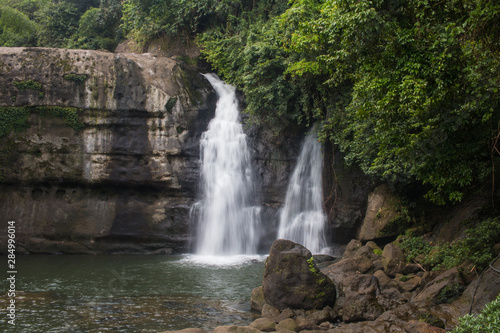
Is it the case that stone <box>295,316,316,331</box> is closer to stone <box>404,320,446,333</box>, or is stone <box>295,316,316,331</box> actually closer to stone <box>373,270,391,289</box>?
stone <box>404,320,446,333</box>

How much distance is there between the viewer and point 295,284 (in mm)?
10266

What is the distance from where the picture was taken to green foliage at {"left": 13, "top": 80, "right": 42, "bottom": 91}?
17969 millimetres

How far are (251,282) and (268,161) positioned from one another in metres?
7.24

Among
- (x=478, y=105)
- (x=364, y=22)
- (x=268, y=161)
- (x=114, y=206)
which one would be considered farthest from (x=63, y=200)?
(x=478, y=105)

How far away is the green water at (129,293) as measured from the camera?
9.62 metres

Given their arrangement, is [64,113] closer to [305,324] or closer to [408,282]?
[305,324]

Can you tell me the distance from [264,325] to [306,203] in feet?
34.0

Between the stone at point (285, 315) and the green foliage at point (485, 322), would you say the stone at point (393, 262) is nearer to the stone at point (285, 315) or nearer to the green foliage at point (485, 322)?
the stone at point (285, 315)

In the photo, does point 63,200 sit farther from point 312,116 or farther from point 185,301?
point 312,116

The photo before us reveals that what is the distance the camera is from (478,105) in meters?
8.42

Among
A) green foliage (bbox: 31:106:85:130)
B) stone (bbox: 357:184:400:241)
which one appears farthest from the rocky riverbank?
green foliage (bbox: 31:106:85:130)

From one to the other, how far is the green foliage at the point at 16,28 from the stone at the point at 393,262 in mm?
25472

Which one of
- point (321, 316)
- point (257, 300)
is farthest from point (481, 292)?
point (257, 300)

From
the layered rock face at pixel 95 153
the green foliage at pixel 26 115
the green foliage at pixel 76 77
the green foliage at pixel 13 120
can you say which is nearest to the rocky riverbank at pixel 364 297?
the layered rock face at pixel 95 153
